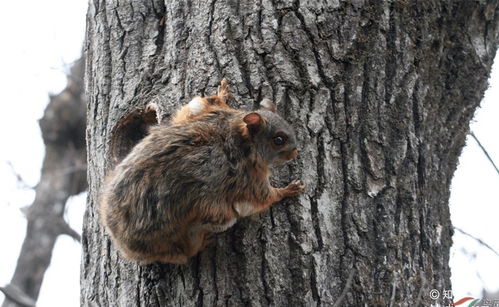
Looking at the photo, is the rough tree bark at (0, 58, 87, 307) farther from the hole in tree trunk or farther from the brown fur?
the brown fur

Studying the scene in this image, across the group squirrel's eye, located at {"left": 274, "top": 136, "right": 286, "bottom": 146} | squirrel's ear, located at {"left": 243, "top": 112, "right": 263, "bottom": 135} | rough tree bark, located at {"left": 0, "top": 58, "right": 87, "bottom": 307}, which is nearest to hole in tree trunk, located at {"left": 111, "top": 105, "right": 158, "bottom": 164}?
squirrel's ear, located at {"left": 243, "top": 112, "right": 263, "bottom": 135}

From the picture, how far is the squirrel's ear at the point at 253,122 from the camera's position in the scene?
11.4 feet

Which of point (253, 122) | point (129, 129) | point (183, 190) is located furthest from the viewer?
point (129, 129)

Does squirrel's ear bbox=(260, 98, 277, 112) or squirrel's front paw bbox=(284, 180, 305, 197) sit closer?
squirrel's front paw bbox=(284, 180, 305, 197)

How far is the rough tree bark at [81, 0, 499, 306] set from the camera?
3.31 m

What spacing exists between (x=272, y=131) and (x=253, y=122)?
0.14 metres

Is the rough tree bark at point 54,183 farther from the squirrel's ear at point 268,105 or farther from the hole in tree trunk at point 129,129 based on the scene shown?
the squirrel's ear at point 268,105

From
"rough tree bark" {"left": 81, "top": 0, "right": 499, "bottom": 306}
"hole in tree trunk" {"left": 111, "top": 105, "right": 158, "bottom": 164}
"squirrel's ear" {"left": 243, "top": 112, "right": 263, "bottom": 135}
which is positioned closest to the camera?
"rough tree bark" {"left": 81, "top": 0, "right": 499, "bottom": 306}

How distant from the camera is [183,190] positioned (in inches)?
132

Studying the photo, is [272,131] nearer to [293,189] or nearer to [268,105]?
[268,105]

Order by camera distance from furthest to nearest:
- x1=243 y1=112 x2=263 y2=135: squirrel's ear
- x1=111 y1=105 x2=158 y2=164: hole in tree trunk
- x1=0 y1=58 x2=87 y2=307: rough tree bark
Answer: x1=0 y1=58 x2=87 y2=307: rough tree bark → x1=111 y1=105 x2=158 y2=164: hole in tree trunk → x1=243 y1=112 x2=263 y2=135: squirrel's ear

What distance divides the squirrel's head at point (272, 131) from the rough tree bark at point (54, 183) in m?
4.61

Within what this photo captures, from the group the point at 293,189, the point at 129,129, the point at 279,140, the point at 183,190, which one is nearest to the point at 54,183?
the point at 129,129

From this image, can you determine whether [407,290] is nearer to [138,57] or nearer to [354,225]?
[354,225]
